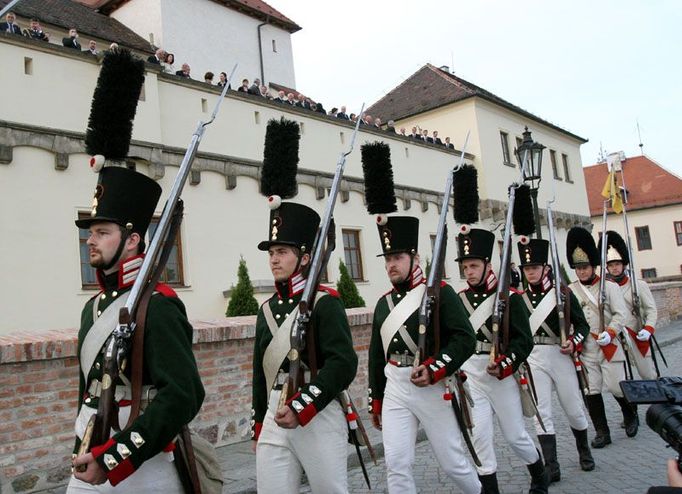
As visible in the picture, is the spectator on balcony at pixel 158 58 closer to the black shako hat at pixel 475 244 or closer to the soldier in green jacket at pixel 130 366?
the black shako hat at pixel 475 244

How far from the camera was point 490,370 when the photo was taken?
6016 millimetres

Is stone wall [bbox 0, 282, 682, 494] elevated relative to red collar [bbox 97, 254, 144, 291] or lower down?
lower down

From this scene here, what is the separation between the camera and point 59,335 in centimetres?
698

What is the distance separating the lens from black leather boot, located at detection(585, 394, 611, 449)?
26.0ft

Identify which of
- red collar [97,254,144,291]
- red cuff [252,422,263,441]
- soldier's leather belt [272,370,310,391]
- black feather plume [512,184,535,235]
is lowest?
red cuff [252,422,263,441]

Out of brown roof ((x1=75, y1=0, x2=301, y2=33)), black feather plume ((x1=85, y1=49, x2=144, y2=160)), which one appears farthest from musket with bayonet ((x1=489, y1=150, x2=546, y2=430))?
brown roof ((x1=75, y1=0, x2=301, y2=33))

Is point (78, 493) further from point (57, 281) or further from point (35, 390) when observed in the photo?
point (57, 281)

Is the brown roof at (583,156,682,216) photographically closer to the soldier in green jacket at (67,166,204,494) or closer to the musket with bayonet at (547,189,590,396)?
the musket with bayonet at (547,189,590,396)

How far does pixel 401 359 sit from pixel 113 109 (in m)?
2.74

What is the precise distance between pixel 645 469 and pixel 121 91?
5.77 m


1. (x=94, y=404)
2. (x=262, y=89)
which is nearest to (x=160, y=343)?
(x=94, y=404)

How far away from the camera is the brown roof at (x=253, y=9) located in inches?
1038

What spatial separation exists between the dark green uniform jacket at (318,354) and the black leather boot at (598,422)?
479 centimetres

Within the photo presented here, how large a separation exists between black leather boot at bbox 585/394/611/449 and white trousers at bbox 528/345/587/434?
0.94 m
